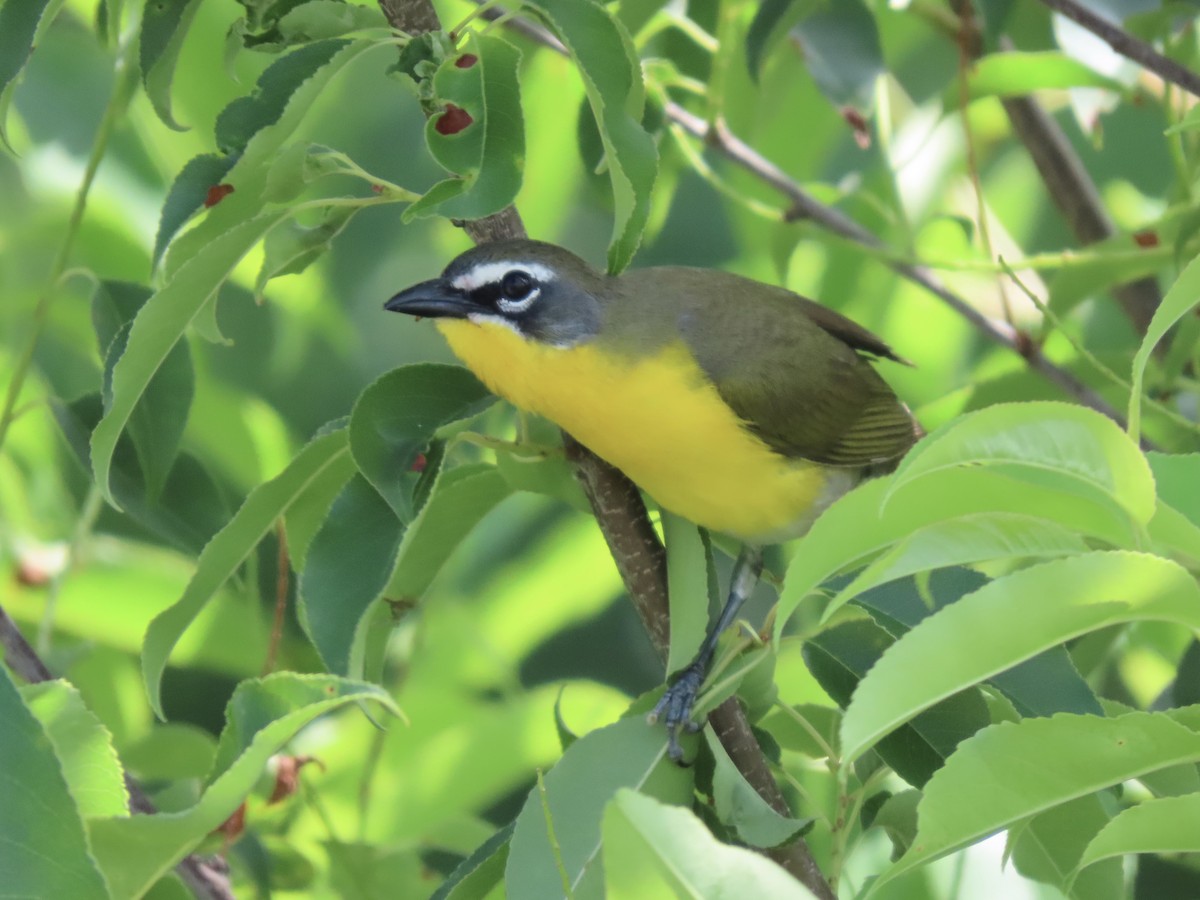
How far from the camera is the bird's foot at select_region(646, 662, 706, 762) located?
4.48ft

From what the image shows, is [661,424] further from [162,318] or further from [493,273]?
[162,318]

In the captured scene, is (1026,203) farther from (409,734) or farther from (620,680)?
(409,734)

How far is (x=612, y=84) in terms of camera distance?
4.33 feet

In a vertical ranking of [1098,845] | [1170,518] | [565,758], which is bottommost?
[565,758]

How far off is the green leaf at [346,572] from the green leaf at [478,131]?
13.8 inches

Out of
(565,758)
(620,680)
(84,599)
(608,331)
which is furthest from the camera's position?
(620,680)

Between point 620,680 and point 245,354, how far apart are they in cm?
104

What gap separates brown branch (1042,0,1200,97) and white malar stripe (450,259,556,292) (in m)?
0.73

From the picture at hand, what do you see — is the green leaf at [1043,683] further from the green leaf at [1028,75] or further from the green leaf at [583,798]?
the green leaf at [1028,75]

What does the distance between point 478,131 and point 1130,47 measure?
1014 millimetres

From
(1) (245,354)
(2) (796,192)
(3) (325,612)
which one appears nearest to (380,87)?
(1) (245,354)

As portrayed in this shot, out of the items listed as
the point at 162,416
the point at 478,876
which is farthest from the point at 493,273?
the point at 478,876

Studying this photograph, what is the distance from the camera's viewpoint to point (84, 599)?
7.33 ft

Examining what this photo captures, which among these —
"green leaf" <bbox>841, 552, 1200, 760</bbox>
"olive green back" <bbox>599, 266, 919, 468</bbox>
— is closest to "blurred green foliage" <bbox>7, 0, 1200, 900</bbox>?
"green leaf" <bbox>841, 552, 1200, 760</bbox>
